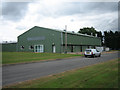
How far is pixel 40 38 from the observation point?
4269 centimetres

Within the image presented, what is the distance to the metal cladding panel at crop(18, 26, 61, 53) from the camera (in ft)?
128

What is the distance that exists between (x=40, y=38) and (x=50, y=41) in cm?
439

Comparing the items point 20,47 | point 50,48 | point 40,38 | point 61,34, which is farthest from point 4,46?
point 61,34

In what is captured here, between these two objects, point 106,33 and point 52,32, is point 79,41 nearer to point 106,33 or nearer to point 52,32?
point 52,32

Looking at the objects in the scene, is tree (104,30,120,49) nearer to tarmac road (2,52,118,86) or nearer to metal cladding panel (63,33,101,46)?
metal cladding panel (63,33,101,46)

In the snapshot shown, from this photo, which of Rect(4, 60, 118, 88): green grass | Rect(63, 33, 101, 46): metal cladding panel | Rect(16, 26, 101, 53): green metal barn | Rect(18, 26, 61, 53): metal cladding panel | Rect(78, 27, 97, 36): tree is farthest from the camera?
Rect(78, 27, 97, 36): tree

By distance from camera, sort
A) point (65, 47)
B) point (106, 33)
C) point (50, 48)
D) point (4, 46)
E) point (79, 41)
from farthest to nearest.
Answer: point (106, 33)
point (4, 46)
point (79, 41)
point (50, 48)
point (65, 47)

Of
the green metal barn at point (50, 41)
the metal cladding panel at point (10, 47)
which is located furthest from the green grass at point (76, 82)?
the metal cladding panel at point (10, 47)

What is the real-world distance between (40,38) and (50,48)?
525 centimetres

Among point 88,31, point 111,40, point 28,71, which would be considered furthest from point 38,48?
point 111,40

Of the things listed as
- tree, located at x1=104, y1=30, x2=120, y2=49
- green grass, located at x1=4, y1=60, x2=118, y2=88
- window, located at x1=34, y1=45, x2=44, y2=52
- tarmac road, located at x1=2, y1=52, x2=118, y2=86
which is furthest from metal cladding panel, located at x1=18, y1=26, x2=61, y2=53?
tree, located at x1=104, y1=30, x2=120, y2=49

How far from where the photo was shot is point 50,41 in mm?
40031

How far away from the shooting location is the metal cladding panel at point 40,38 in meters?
39.0

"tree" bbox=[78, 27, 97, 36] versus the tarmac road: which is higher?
"tree" bbox=[78, 27, 97, 36]
